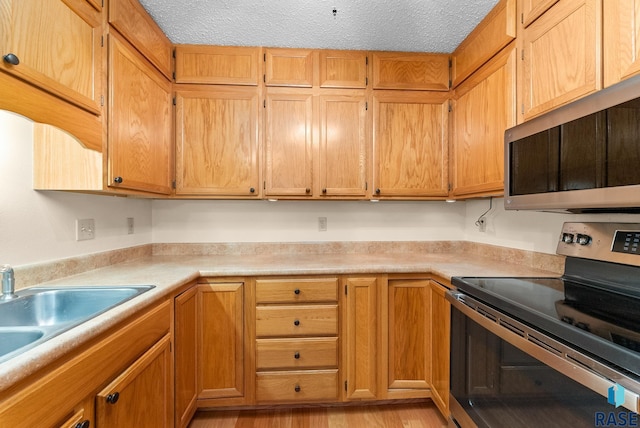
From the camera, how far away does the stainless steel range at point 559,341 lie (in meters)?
0.75

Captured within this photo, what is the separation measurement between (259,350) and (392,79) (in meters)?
1.94

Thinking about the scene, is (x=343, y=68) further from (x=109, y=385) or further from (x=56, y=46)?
(x=109, y=385)

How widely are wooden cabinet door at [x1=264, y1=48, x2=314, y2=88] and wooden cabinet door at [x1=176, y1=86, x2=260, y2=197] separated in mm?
168

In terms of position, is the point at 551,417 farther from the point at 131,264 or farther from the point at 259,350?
the point at 131,264

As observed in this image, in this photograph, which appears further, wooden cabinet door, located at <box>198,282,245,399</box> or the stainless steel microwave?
wooden cabinet door, located at <box>198,282,245,399</box>

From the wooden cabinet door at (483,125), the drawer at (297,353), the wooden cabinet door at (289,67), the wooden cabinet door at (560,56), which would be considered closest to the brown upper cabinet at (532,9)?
the wooden cabinet door at (560,56)

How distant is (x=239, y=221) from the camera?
233 centimetres

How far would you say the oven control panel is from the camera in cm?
116

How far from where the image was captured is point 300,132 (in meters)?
2.05

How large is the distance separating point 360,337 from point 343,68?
5.70 feet

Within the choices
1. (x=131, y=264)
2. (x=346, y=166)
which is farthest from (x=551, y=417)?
(x=131, y=264)

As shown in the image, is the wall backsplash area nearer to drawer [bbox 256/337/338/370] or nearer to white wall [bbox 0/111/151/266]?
white wall [bbox 0/111/151/266]

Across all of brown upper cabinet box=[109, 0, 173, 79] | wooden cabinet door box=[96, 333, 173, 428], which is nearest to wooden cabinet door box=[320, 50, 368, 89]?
brown upper cabinet box=[109, 0, 173, 79]

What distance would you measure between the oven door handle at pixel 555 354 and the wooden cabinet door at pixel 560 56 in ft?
2.98
